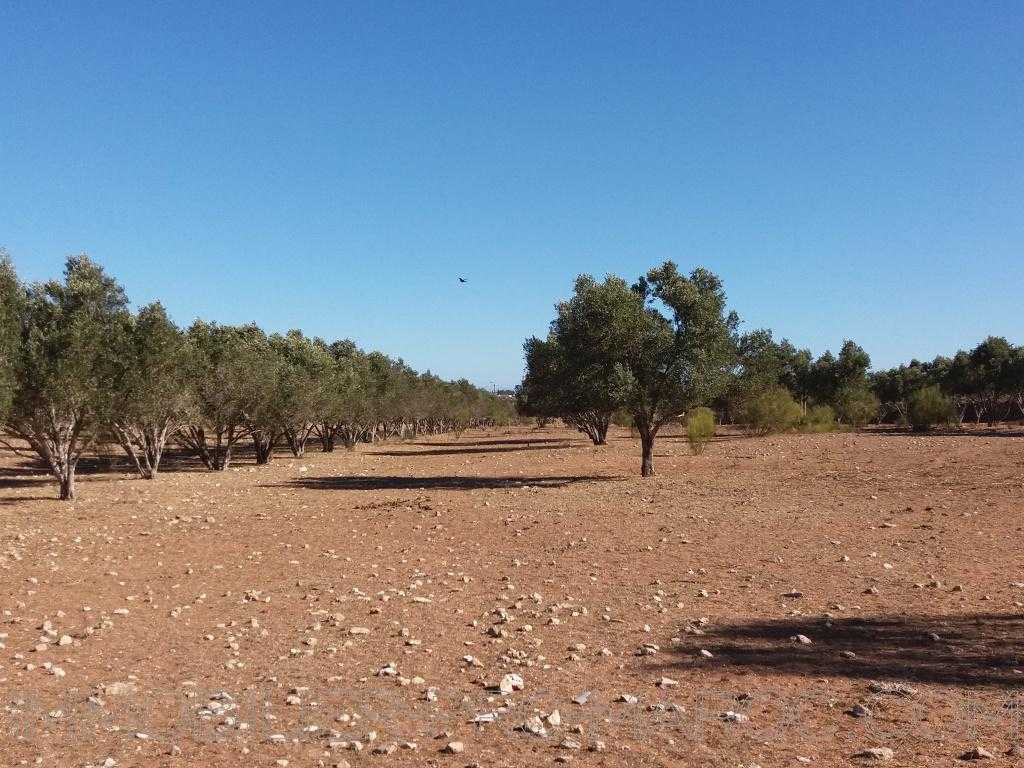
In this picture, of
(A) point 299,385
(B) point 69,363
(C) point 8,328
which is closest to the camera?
(C) point 8,328

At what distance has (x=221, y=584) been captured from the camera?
1386cm

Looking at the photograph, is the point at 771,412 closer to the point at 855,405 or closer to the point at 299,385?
the point at 855,405

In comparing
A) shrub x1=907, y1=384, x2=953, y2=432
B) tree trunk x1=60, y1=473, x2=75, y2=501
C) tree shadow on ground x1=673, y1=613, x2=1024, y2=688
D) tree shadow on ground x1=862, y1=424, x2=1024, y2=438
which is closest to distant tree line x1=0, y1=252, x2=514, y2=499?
tree trunk x1=60, y1=473, x2=75, y2=501

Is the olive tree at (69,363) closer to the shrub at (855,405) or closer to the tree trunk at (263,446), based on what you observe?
the tree trunk at (263,446)

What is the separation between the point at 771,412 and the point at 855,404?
82.6 ft

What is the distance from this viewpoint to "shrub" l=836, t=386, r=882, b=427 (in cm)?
8746

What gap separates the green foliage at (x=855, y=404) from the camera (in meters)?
87.5

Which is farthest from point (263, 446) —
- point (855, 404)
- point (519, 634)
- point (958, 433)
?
point (855, 404)

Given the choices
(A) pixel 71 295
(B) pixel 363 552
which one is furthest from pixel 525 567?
(A) pixel 71 295

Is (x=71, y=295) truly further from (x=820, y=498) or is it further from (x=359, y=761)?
(x=820, y=498)

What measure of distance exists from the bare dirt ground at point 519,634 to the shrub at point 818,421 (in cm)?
5382

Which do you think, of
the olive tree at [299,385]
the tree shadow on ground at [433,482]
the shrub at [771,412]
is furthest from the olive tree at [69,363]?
the shrub at [771,412]

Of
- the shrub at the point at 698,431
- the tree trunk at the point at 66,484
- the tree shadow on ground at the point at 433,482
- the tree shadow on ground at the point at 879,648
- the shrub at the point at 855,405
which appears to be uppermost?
the shrub at the point at 855,405

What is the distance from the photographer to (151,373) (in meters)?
32.7
